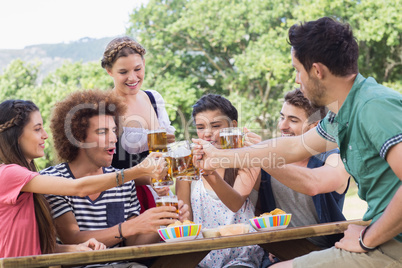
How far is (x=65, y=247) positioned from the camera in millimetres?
2688

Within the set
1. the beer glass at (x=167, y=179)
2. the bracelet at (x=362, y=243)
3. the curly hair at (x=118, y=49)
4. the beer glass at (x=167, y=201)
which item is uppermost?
the curly hair at (x=118, y=49)

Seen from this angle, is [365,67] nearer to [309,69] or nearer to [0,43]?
[309,69]

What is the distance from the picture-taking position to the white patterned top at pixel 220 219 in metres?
3.25

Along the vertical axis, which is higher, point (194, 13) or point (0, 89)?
point (194, 13)

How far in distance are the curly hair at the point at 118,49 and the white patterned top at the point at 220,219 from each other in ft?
4.35

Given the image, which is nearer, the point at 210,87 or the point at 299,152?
the point at 299,152

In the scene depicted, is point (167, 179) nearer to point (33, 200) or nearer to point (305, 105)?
point (33, 200)

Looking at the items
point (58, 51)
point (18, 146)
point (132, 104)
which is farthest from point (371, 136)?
point (58, 51)

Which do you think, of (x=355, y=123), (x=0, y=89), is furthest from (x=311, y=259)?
(x=0, y=89)

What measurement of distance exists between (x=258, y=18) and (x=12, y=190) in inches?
565

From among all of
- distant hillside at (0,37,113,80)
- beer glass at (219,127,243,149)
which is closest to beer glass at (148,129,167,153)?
beer glass at (219,127,243,149)

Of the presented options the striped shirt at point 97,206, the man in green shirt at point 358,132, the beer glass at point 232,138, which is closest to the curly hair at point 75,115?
the striped shirt at point 97,206

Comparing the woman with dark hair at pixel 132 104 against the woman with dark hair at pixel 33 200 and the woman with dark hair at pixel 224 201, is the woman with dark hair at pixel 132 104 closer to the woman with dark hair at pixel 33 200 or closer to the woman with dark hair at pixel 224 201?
the woman with dark hair at pixel 224 201

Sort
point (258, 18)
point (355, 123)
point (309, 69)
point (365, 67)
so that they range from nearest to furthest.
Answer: point (355, 123) < point (309, 69) < point (365, 67) < point (258, 18)
